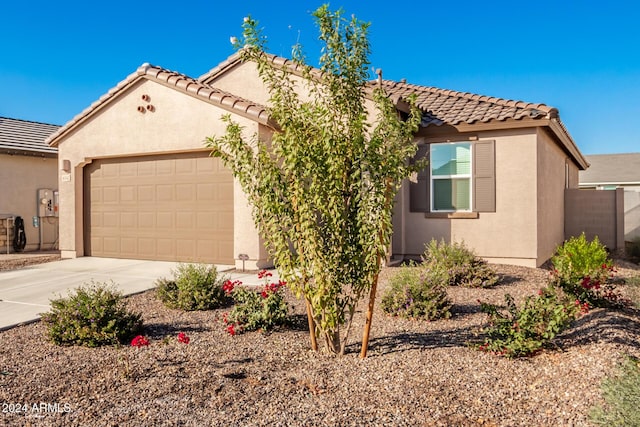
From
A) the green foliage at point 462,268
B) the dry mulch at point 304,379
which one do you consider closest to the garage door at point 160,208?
the green foliage at point 462,268

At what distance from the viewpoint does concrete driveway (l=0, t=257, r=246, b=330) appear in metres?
7.21

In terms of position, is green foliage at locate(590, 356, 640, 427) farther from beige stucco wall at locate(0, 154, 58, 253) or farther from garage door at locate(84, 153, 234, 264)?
beige stucco wall at locate(0, 154, 58, 253)

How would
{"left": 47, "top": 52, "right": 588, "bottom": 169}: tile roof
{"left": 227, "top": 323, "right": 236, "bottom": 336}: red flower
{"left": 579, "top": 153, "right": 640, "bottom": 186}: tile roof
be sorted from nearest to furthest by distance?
{"left": 227, "top": 323, "right": 236, "bottom": 336}: red flower → {"left": 47, "top": 52, "right": 588, "bottom": 169}: tile roof → {"left": 579, "top": 153, "right": 640, "bottom": 186}: tile roof

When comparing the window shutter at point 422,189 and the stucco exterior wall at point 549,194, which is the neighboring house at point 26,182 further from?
the stucco exterior wall at point 549,194

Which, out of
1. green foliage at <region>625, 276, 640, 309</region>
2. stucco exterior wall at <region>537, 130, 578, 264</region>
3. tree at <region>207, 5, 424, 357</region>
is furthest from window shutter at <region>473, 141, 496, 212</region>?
tree at <region>207, 5, 424, 357</region>

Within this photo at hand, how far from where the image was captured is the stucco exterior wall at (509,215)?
1070 centimetres

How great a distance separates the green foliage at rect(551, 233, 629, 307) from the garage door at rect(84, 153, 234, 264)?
649 cm

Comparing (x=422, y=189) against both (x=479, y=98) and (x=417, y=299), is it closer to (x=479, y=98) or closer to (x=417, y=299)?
(x=479, y=98)

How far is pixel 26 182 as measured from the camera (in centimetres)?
1568

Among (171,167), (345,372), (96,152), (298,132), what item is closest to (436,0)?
(171,167)

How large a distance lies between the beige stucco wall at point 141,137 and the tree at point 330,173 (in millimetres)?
5595

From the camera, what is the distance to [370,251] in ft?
14.9

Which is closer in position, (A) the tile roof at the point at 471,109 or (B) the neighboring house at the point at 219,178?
(A) the tile roof at the point at 471,109

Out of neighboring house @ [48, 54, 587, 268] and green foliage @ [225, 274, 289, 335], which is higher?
neighboring house @ [48, 54, 587, 268]
